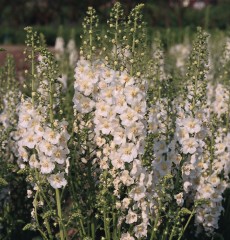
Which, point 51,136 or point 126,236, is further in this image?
point 126,236

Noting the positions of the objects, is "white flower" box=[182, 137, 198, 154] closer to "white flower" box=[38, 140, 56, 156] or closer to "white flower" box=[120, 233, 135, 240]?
"white flower" box=[120, 233, 135, 240]

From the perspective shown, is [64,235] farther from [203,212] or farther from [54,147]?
[203,212]

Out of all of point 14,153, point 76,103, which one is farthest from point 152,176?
point 14,153

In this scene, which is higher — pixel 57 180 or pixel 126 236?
pixel 57 180

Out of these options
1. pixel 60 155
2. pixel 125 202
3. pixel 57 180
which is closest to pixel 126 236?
pixel 125 202

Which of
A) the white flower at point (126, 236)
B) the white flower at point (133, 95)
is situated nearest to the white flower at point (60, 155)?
the white flower at point (133, 95)

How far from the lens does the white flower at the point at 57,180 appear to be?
3811 millimetres

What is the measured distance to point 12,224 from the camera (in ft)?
15.4

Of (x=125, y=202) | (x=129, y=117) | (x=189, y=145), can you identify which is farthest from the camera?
(x=189, y=145)

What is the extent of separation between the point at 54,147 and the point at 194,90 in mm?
986

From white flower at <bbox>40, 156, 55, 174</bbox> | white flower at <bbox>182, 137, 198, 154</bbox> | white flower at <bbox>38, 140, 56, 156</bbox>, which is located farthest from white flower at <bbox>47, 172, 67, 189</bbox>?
white flower at <bbox>182, 137, 198, 154</bbox>

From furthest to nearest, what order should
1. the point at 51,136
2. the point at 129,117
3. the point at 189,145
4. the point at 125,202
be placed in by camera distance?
the point at 189,145 < the point at 125,202 < the point at 51,136 < the point at 129,117

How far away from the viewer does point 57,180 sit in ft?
12.6

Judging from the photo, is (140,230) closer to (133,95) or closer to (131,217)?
(131,217)
